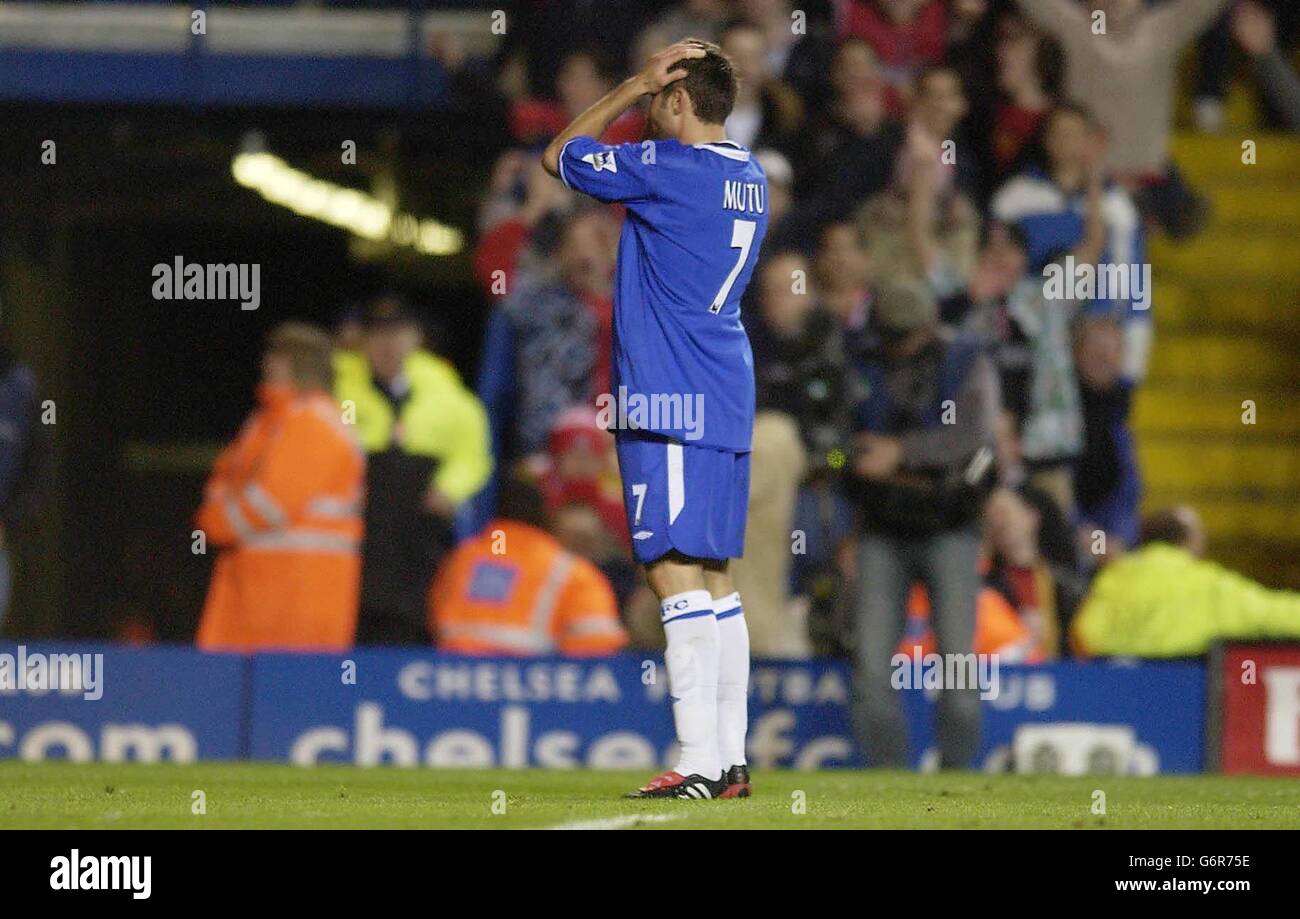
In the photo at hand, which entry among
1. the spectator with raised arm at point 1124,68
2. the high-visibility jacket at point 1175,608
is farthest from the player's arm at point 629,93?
the spectator with raised arm at point 1124,68

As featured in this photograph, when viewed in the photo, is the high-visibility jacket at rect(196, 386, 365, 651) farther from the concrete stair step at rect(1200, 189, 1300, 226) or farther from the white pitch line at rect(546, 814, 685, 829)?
the concrete stair step at rect(1200, 189, 1300, 226)

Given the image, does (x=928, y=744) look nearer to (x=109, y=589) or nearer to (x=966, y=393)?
(x=966, y=393)

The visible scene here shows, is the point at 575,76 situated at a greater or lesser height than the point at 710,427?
greater

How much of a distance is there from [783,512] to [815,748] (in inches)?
44.9

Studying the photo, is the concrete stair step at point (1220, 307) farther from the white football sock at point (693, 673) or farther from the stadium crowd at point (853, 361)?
the white football sock at point (693, 673)

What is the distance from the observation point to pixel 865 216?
13.5 meters

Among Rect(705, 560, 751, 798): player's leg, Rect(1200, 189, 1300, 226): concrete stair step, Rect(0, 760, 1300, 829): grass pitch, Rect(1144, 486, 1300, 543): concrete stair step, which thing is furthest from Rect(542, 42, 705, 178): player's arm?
Rect(1200, 189, 1300, 226): concrete stair step

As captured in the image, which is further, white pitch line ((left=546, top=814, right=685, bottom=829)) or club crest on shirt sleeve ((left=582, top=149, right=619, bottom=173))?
club crest on shirt sleeve ((left=582, top=149, right=619, bottom=173))

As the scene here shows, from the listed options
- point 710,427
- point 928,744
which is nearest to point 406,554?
point 928,744

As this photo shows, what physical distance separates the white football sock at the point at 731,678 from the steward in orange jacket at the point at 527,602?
12.7ft

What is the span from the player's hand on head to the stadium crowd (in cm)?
310

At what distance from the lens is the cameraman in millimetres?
10164

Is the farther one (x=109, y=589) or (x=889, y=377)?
(x=109, y=589)

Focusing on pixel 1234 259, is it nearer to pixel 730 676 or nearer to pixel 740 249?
pixel 740 249
